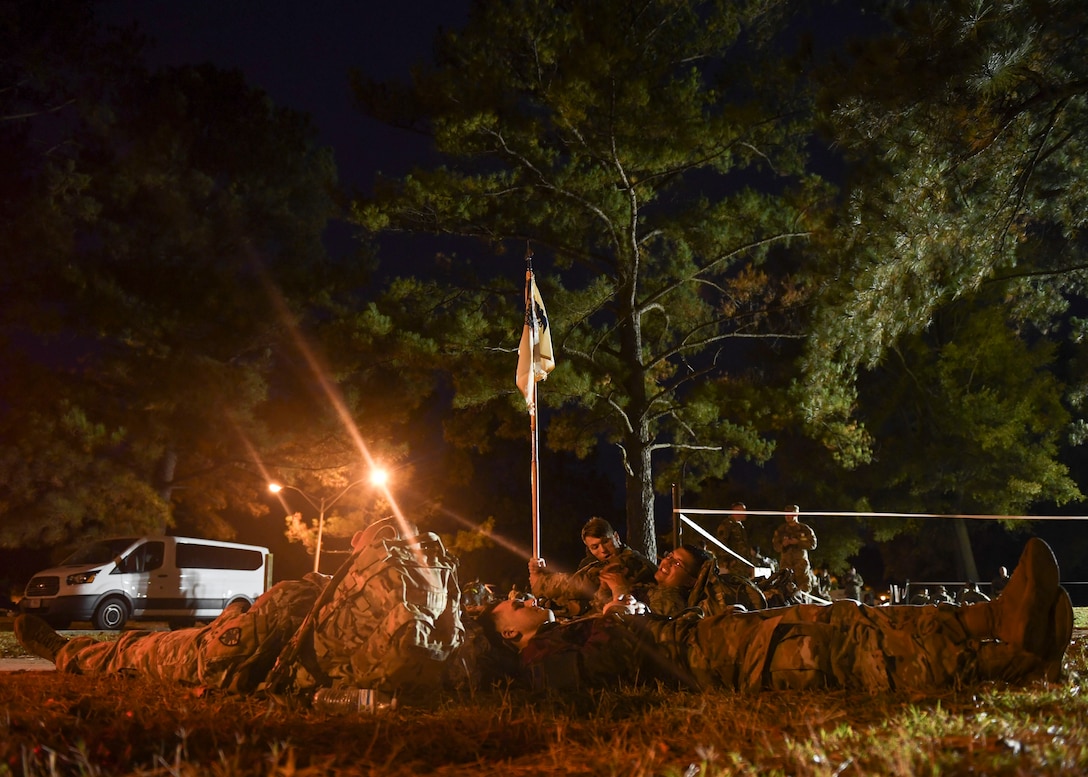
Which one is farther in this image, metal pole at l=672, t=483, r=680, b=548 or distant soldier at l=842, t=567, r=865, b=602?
distant soldier at l=842, t=567, r=865, b=602

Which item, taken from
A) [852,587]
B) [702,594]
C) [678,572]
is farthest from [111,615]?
[702,594]

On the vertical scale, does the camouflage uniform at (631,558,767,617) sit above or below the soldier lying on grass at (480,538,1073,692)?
above

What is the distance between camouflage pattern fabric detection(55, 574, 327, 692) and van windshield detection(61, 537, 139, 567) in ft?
45.1

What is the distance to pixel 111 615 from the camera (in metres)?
18.1

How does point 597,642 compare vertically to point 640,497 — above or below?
below

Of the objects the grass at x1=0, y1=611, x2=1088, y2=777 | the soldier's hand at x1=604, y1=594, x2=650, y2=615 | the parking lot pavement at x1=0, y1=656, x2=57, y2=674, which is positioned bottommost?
the grass at x1=0, y1=611, x2=1088, y2=777

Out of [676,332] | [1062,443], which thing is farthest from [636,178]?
[1062,443]

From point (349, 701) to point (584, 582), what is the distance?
3387 millimetres

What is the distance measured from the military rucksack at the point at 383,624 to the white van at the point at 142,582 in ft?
40.3

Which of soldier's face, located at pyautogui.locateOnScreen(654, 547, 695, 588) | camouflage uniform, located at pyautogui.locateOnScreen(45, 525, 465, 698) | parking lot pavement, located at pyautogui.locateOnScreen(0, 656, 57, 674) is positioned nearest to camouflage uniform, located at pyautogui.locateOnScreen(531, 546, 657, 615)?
soldier's face, located at pyautogui.locateOnScreen(654, 547, 695, 588)

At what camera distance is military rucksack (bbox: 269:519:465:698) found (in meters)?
5.04

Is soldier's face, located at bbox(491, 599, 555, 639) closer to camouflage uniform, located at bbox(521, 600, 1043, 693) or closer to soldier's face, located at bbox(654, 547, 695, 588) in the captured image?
camouflage uniform, located at bbox(521, 600, 1043, 693)

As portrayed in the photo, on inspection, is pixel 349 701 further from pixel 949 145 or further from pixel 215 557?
pixel 215 557

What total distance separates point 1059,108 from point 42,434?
74.4 feet
